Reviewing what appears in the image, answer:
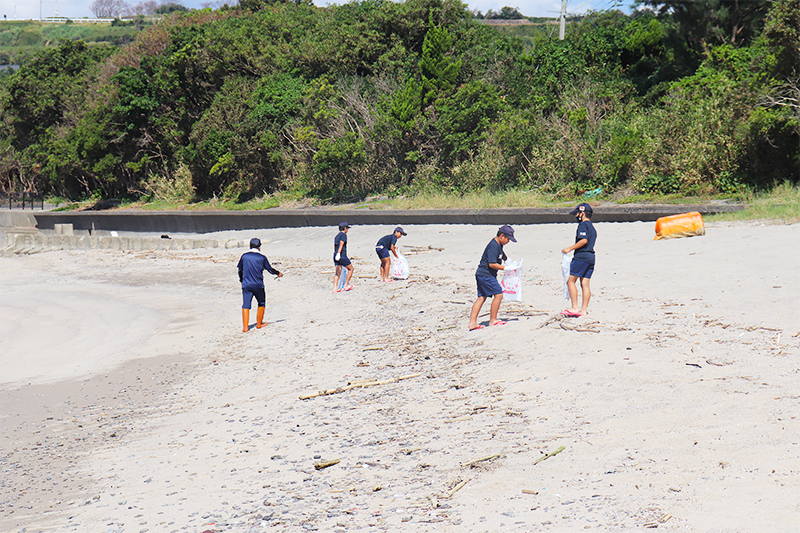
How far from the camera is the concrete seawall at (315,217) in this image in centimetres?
1934

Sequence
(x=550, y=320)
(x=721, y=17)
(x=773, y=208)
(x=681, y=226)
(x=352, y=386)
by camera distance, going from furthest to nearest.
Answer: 1. (x=721, y=17)
2. (x=773, y=208)
3. (x=681, y=226)
4. (x=550, y=320)
5. (x=352, y=386)

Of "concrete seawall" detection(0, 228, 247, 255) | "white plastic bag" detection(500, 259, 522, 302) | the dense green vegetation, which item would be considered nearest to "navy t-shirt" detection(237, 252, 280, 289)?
"white plastic bag" detection(500, 259, 522, 302)

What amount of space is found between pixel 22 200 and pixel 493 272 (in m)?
45.1

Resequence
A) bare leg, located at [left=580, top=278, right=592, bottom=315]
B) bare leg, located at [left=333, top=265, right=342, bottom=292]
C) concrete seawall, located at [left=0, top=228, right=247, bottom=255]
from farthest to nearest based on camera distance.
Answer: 1. concrete seawall, located at [left=0, top=228, right=247, bottom=255]
2. bare leg, located at [left=333, top=265, right=342, bottom=292]
3. bare leg, located at [left=580, top=278, right=592, bottom=315]

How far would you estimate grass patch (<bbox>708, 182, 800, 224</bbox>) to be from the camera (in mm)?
15750

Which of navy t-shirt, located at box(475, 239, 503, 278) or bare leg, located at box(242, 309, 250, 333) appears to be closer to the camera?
navy t-shirt, located at box(475, 239, 503, 278)

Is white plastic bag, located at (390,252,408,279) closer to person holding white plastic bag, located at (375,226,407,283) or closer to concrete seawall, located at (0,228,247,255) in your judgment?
person holding white plastic bag, located at (375,226,407,283)

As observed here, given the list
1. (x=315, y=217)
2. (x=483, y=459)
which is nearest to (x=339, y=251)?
(x=483, y=459)

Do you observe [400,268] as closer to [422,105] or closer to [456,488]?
[456,488]

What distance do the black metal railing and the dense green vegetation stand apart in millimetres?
2070

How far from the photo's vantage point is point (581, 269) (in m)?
9.62

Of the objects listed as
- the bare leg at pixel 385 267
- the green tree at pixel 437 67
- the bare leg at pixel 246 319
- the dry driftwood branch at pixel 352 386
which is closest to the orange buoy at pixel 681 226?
the bare leg at pixel 385 267

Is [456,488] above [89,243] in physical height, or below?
above

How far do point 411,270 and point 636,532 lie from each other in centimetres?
1233
